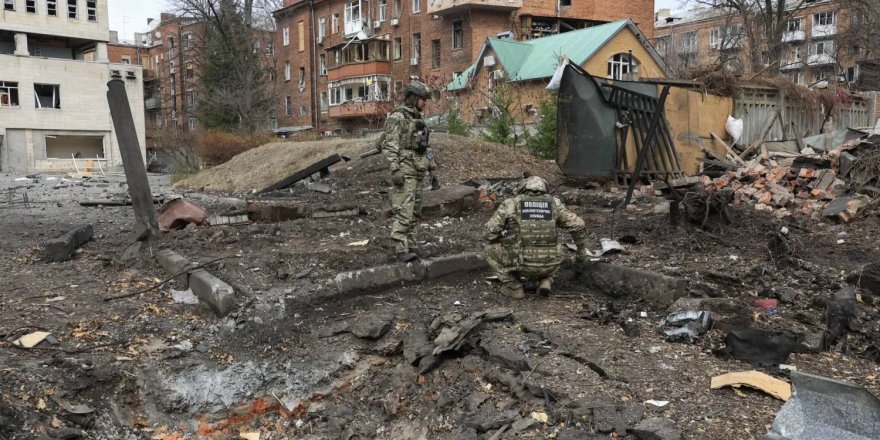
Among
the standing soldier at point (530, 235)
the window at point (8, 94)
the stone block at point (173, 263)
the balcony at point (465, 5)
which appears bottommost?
the stone block at point (173, 263)

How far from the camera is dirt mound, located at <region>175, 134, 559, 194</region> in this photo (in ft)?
43.7

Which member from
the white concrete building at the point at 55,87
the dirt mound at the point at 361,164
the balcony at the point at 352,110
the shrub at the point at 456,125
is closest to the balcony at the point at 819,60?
the balcony at the point at 352,110

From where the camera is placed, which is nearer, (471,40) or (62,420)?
(62,420)

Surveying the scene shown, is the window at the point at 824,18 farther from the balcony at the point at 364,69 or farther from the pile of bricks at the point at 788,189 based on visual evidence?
the pile of bricks at the point at 788,189

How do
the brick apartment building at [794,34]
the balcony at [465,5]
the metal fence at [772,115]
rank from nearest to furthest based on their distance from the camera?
the metal fence at [772,115], the balcony at [465,5], the brick apartment building at [794,34]

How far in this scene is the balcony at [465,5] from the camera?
3528cm

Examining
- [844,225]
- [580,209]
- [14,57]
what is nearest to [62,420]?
[580,209]

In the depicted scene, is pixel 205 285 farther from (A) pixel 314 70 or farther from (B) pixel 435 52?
(A) pixel 314 70

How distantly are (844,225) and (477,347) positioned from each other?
19.5 feet

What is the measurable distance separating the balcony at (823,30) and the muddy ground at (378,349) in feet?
170

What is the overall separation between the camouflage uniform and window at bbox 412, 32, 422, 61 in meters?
34.0

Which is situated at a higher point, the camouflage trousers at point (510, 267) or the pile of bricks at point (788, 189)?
the pile of bricks at point (788, 189)

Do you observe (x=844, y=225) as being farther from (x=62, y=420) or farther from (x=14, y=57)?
(x=14, y=57)

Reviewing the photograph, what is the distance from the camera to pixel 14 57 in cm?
3466
